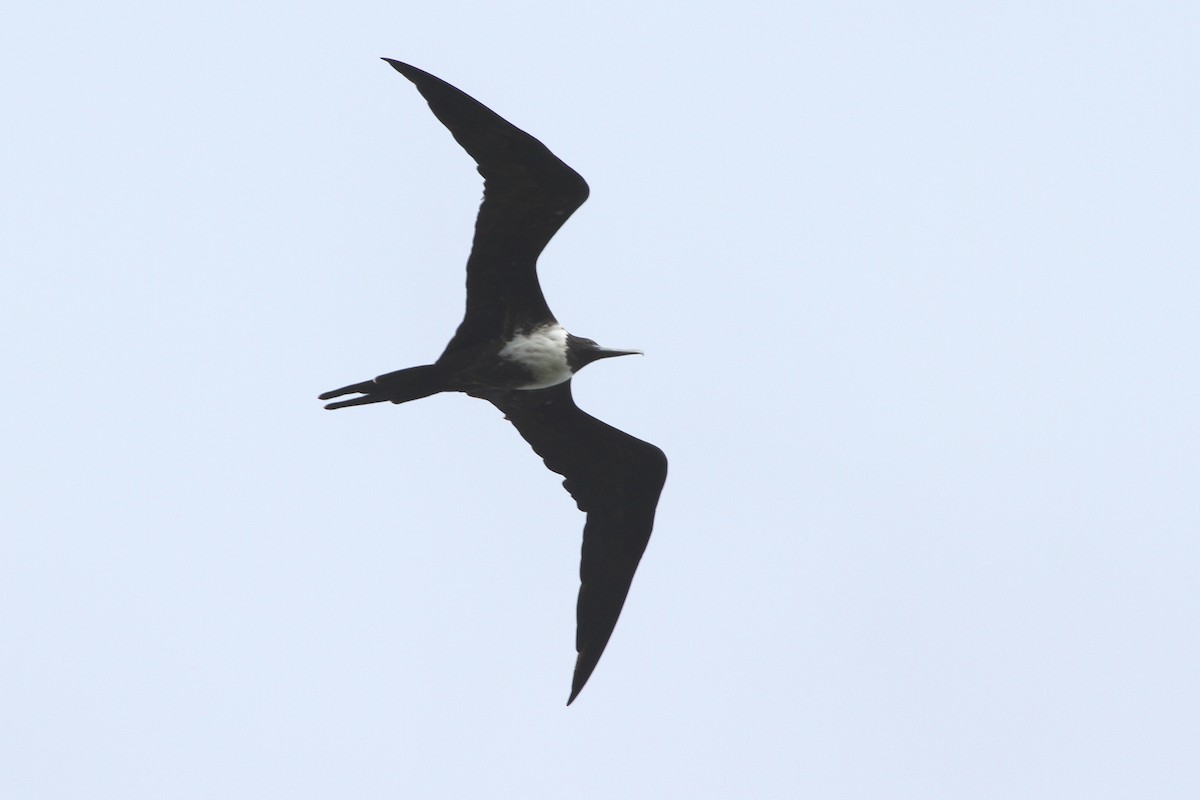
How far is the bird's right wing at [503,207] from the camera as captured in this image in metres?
12.0

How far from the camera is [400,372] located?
41.0 feet

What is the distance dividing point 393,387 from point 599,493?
2436 mm

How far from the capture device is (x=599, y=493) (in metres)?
14.1

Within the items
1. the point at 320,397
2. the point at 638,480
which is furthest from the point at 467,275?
the point at 638,480

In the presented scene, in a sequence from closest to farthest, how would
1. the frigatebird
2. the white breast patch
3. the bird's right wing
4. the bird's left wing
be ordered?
the bird's right wing → the frigatebird → the white breast patch → the bird's left wing

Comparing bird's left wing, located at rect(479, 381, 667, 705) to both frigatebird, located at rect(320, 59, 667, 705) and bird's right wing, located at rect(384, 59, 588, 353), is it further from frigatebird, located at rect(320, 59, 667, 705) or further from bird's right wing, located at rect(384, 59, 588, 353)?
bird's right wing, located at rect(384, 59, 588, 353)

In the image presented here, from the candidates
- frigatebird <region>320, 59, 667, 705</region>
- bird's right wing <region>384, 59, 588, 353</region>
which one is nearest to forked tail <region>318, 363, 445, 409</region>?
frigatebird <region>320, 59, 667, 705</region>

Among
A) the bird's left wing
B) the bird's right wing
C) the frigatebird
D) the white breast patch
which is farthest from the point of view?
the bird's left wing

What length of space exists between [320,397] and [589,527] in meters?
2.80

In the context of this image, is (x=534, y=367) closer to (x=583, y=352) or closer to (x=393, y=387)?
(x=583, y=352)

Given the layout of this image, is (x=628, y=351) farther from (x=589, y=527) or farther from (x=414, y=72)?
(x=414, y=72)

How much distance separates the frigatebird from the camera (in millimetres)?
12250

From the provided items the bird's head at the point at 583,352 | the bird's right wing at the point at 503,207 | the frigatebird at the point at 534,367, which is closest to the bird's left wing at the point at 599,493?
the frigatebird at the point at 534,367

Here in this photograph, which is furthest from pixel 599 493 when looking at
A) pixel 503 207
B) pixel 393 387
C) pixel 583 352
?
pixel 503 207
